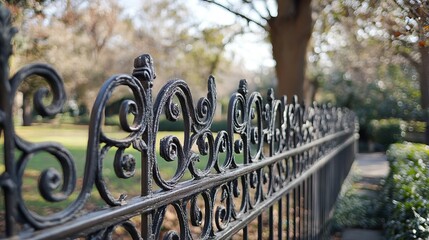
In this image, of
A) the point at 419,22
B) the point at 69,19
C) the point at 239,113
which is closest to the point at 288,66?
the point at 69,19

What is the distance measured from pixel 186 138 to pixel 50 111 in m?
0.80

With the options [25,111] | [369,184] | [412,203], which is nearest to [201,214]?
[25,111]

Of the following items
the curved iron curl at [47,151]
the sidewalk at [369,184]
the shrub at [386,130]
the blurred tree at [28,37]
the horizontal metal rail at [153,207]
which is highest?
the blurred tree at [28,37]

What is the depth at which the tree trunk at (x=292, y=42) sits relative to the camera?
9062mm

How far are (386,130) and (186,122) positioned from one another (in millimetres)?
25042

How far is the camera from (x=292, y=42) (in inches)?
367

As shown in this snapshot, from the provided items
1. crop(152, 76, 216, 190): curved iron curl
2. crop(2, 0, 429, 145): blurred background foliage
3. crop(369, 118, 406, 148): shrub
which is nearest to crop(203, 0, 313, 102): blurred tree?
crop(2, 0, 429, 145): blurred background foliage

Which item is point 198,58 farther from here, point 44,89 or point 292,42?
point 44,89

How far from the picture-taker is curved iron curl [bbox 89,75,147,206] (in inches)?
46.2

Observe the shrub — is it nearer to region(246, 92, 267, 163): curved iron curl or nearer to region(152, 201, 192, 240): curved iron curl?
region(246, 92, 267, 163): curved iron curl

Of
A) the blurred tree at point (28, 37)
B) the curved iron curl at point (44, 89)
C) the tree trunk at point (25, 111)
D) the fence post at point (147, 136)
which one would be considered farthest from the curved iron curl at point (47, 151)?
the blurred tree at point (28, 37)

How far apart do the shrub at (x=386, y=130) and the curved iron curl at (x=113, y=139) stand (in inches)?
922

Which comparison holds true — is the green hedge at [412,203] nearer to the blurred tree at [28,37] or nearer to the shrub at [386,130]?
the blurred tree at [28,37]

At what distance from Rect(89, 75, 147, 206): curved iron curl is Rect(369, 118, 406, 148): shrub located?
76.8ft
